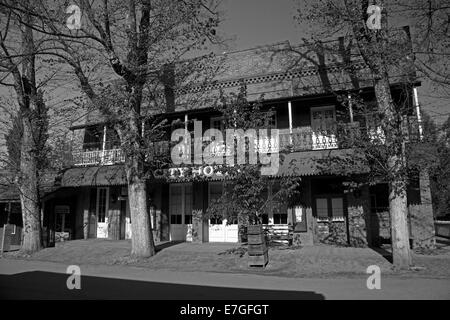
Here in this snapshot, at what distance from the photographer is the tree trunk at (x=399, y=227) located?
1129cm

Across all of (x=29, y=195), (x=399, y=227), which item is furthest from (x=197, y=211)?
(x=399, y=227)

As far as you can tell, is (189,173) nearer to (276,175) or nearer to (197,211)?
(197,211)

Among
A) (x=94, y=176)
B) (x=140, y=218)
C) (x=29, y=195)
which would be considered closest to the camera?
(x=140, y=218)

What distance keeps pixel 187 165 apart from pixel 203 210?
2.92 m

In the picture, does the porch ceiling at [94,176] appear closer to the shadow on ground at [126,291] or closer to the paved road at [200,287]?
the paved road at [200,287]

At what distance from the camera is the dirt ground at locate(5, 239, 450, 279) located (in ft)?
36.9

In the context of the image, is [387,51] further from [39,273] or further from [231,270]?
[39,273]

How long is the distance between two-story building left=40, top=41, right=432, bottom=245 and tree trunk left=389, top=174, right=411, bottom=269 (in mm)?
1595

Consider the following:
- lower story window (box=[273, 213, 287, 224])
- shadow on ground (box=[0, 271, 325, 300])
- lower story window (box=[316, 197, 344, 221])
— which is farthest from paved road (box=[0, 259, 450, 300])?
lower story window (box=[316, 197, 344, 221])

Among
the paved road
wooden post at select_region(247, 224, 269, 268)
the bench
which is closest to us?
the paved road

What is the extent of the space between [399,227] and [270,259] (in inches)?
171

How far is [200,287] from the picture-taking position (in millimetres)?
9211

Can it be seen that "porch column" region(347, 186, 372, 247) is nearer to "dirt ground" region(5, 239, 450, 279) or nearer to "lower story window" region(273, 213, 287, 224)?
"dirt ground" region(5, 239, 450, 279)
